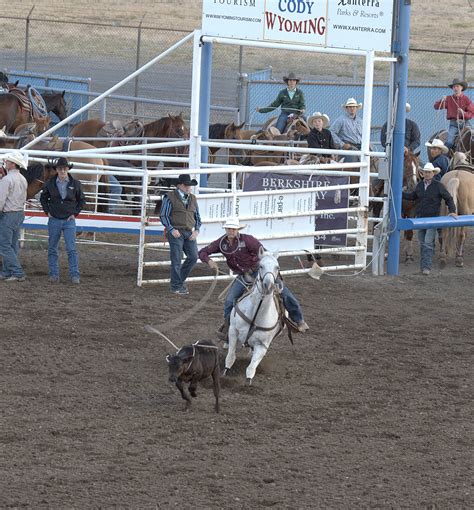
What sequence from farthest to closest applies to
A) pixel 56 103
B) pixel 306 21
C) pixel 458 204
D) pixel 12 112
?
pixel 56 103
pixel 12 112
pixel 458 204
pixel 306 21

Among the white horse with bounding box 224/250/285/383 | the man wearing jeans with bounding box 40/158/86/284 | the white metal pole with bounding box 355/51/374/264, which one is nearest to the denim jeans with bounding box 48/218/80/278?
the man wearing jeans with bounding box 40/158/86/284

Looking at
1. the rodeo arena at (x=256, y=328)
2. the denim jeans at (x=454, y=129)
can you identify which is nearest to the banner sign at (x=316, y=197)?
the rodeo arena at (x=256, y=328)

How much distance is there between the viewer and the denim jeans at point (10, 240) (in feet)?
44.1

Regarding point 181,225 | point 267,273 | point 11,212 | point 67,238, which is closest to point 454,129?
point 181,225

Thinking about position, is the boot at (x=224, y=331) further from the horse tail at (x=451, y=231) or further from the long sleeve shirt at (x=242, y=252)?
the horse tail at (x=451, y=231)

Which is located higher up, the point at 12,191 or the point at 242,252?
the point at 12,191

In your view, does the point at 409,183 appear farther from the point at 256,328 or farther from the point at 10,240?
the point at 256,328

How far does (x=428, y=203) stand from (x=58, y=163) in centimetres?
525

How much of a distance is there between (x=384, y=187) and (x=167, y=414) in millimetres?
7648

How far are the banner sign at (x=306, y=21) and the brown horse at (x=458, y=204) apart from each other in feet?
7.38

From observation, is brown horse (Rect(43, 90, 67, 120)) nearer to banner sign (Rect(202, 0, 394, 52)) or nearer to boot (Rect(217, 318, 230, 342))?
banner sign (Rect(202, 0, 394, 52))

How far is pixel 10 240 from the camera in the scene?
13.5m

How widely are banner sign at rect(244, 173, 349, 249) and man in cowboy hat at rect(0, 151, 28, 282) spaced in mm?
2894

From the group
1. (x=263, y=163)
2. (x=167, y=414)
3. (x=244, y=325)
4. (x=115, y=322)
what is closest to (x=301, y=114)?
(x=263, y=163)
